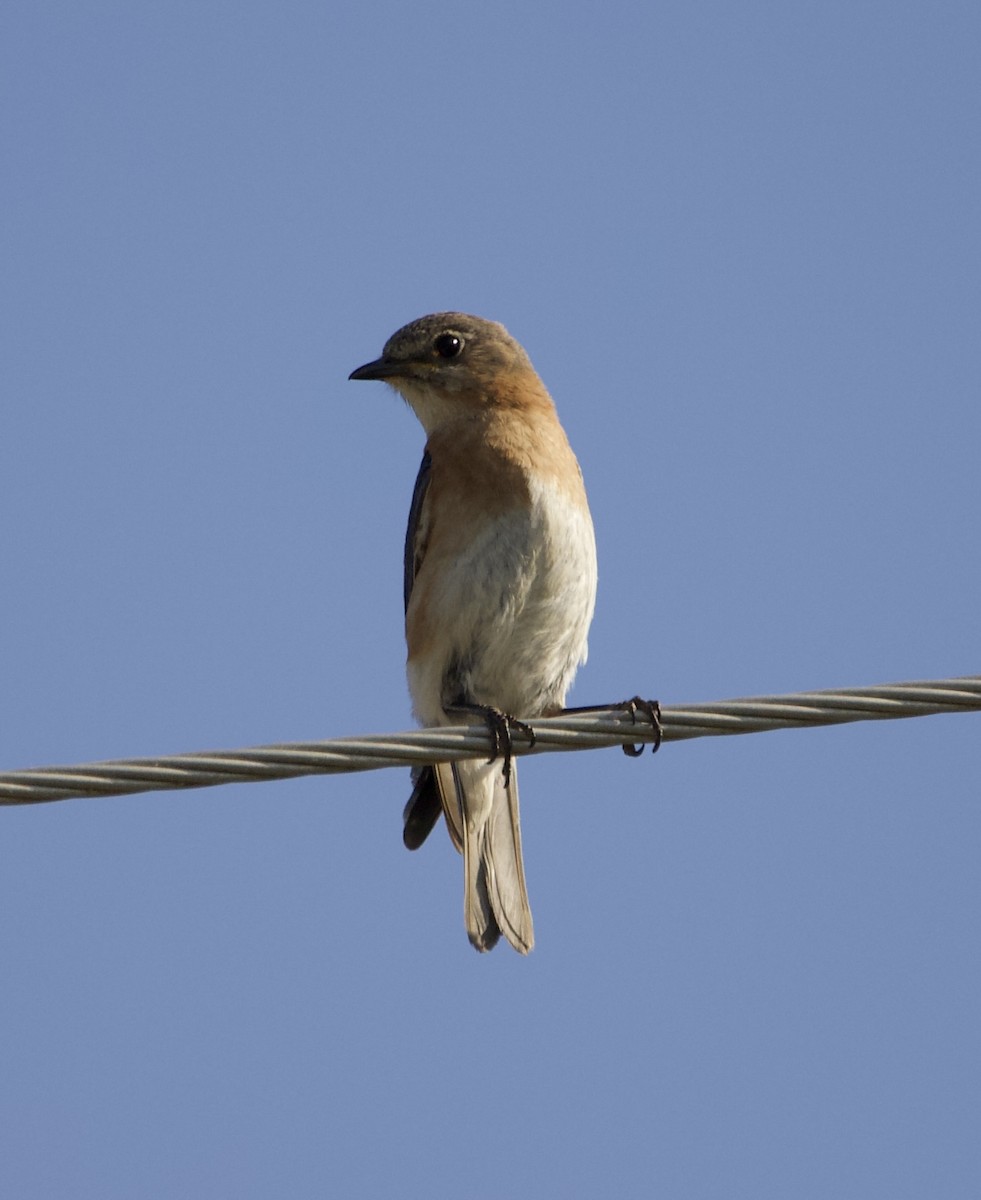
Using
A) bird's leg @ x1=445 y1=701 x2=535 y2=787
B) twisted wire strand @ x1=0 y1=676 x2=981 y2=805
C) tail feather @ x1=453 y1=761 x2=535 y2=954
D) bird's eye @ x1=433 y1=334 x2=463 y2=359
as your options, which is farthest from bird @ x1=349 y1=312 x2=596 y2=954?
twisted wire strand @ x1=0 y1=676 x2=981 y2=805

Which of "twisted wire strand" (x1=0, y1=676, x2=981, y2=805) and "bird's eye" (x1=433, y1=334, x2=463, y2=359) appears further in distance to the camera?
"bird's eye" (x1=433, y1=334, x2=463, y2=359)

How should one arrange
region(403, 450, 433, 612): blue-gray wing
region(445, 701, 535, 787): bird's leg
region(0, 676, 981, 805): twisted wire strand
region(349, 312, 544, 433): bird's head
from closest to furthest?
region(0, 676, 981, 805): twisted wire strand → region(445, 701, 535, 787): bird's leg → region(403, 450, 433, 612): blue-gray wing → region(349, 312, 544, 433): bird's head

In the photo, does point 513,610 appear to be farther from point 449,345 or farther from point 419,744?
point 419,744

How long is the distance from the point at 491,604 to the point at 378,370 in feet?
6.12

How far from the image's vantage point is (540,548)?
697 centimetres

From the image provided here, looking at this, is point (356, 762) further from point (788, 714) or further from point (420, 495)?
point (420, 495)

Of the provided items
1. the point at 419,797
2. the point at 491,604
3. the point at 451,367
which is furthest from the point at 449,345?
the point at 419,797

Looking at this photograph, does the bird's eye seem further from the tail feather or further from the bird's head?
the tail feather

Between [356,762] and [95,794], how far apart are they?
69 centimetres

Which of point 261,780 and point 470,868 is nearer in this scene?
point 261,780

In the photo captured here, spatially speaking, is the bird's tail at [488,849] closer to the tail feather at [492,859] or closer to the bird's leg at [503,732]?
the tail feather at [492,859]

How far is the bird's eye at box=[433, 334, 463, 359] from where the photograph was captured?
26.8 feet

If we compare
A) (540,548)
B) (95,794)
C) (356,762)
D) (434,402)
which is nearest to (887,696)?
(356,762)

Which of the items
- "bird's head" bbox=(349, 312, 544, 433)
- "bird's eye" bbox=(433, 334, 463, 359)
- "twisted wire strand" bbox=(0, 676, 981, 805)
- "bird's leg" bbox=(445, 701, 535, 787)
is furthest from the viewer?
"bird's eye" bbox=(433, 334, 463, 359)
